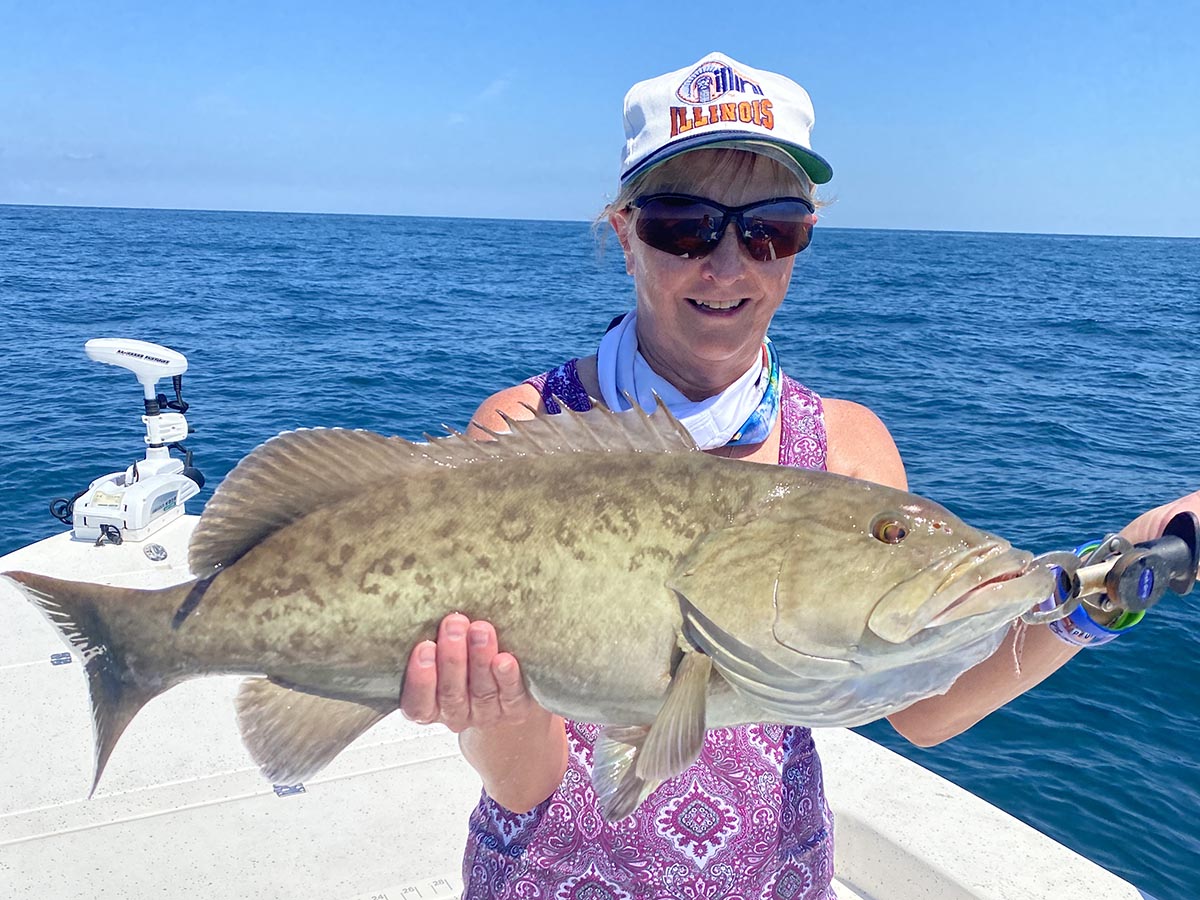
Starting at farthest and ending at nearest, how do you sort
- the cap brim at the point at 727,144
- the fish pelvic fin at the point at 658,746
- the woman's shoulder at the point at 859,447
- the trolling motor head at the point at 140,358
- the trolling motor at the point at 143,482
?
the trolling motor head at the point at 140,358, the trolling motor at the point at 143,482, the woman's shoulder at the point at 859,447, the cap brim at the point at 727,144, the fish pelvic fin at the point at 658,746

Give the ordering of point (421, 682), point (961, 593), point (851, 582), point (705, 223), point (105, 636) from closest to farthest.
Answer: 1. point (961, 593)
2. point (851, 582)
3. point (421, 682)
4. point (105, 636)
5. point (705, 223)

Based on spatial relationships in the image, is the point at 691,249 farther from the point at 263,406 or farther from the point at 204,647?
the point at 263,406

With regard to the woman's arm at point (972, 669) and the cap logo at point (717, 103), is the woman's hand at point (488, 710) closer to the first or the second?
the woman's arm at point (972, 669)

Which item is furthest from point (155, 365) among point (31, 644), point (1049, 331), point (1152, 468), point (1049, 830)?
point (1049, 331)

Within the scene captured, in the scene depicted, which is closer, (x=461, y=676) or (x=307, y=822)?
(x=461, y=676)

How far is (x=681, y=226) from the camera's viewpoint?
2504 mm

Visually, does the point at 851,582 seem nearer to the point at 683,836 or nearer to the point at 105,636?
the point at 683,836

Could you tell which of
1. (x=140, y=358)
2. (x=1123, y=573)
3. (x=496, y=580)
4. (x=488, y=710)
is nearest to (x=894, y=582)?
(x=1123, y=573)

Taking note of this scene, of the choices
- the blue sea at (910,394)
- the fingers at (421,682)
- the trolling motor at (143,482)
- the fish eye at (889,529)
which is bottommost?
the blue sea at (910,394)

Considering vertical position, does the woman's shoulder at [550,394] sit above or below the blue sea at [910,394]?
above

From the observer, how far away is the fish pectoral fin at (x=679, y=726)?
6.18 ft

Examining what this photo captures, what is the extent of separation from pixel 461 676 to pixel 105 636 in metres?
0.84

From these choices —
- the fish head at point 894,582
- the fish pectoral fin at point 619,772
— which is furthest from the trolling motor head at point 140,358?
the fish head at point 894,582

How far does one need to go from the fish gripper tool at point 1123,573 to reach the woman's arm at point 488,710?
46.0 inches
